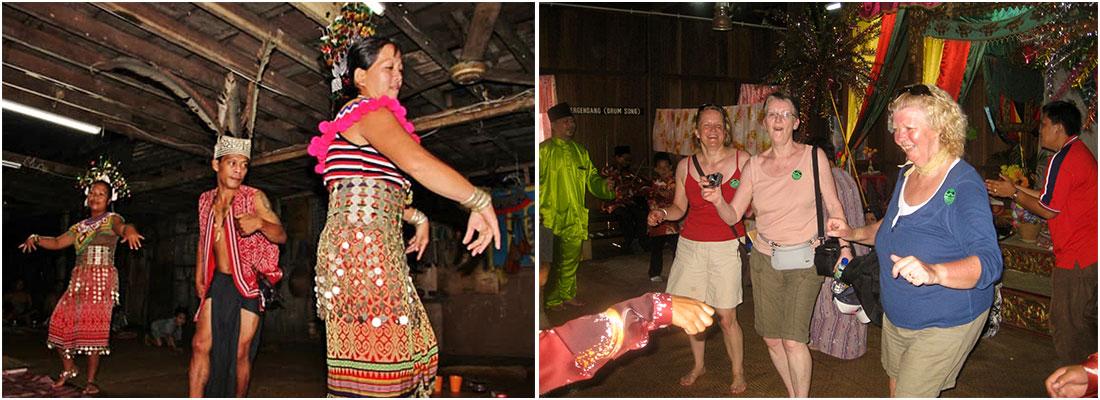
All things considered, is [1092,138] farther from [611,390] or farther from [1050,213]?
[611,390]

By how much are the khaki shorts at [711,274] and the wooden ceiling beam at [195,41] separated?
9.00 feet

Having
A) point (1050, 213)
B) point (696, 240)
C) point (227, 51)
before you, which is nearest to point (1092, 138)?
point (1050, 213)

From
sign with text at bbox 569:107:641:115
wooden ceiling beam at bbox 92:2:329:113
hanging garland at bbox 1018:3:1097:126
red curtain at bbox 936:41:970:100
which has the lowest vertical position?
wooden ceiling beam at bbox 92:2:329:113

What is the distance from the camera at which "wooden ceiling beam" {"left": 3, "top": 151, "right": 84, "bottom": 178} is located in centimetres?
541

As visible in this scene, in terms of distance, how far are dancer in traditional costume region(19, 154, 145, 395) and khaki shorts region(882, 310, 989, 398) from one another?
15.8 ft

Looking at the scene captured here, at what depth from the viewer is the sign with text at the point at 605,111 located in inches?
429

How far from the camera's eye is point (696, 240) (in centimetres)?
417

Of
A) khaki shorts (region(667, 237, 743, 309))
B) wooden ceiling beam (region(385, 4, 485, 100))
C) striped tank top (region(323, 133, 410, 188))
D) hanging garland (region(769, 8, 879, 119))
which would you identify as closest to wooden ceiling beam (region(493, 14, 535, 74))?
wooden ceiling beam (region(385, 4, 485, 100))

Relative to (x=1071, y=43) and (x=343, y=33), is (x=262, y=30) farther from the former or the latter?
(x=1071, y=43)

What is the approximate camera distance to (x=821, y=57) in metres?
6.13

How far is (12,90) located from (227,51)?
1450 mm

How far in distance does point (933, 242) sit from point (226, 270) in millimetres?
3335

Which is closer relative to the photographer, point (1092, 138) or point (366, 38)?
point (366, 38)

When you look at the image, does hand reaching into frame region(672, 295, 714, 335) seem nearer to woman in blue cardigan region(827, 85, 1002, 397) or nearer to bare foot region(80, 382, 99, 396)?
woman in blue cardigan region(827, 85, 1002, 397)
